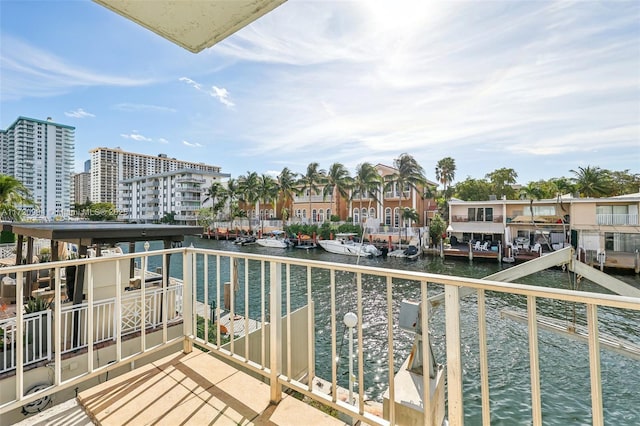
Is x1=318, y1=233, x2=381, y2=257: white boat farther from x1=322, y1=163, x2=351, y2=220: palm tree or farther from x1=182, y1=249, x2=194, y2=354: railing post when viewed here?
x1=182, y1=249, x2=194, y2=354: railing post

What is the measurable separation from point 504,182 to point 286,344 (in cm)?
3517

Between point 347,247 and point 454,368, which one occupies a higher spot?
point 454,368

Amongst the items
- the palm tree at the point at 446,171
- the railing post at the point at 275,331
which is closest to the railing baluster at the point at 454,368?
the railing post at the point at 275,331

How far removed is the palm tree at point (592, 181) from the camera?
24219mm

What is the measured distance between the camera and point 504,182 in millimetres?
30766

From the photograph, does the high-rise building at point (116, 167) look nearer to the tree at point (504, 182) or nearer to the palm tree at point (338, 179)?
the palm tree at point (338, 179)

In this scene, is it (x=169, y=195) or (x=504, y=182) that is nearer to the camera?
(x=504, y=182)

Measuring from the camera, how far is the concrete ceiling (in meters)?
1.21

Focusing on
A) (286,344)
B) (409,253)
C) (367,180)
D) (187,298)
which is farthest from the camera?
(367,180)

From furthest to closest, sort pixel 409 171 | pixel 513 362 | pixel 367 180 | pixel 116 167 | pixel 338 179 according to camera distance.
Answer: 1. pixel 116 167
2. pixel 338 179
3. pixel 367 180
4. pixel 409 171
5. pixel 513 362

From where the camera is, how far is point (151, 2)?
1.20 m

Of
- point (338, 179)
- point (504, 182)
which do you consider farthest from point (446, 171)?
point (338, 179)

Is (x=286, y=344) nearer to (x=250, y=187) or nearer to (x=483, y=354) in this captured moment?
(x=483, y=354)

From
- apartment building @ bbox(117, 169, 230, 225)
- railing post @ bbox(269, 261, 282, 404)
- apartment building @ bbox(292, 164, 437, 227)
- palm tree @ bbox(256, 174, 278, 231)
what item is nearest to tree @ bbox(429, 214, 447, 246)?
apartment building @ bbox(292, 164, 437, 227)
